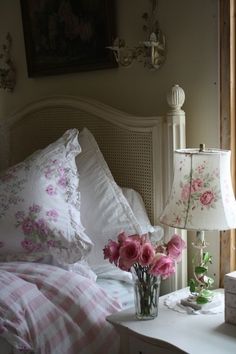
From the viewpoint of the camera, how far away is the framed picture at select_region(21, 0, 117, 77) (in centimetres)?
223

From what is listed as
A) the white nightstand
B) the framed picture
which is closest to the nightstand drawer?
the white nightstand

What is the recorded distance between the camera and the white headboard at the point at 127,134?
1835 mm

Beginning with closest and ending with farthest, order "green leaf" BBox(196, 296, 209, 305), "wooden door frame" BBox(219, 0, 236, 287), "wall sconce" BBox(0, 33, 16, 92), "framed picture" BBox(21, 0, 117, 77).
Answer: "green leaf" BBox(196, 296, 209, 305)
"wooden door frame" BBox(219, 0, 236, 287)
"framed picture" BBox(21, 0, 117, 77)
"wall sconce" BBox(0, 33, 16, 92)

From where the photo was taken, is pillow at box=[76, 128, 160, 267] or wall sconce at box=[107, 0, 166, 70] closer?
pillow at box=[76, 128, 160, 267]

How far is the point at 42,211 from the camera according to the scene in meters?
1.76

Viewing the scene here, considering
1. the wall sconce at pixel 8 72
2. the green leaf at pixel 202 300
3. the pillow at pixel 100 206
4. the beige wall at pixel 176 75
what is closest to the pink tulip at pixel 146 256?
the green leaf at pixel 202 300

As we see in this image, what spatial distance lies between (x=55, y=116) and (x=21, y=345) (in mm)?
1406

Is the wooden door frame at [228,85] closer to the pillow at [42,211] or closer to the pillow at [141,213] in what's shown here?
the pillow at [141,213]

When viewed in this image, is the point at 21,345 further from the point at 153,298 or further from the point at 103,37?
the point at 103,37

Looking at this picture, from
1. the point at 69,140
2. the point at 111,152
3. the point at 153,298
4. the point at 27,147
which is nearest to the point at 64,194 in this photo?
the point at 69,140

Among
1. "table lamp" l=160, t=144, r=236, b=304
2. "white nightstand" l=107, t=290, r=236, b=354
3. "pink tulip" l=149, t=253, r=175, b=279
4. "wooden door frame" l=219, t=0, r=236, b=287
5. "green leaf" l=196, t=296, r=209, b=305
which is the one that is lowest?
"white nightstand" l=107, t=290, r=236, b=354

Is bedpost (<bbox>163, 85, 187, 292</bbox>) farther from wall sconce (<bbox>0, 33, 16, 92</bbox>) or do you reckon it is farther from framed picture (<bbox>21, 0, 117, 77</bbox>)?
wall sconce (<bbox>0, 33, 16, 92</bbox>)

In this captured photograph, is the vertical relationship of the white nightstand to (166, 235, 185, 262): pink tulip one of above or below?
below

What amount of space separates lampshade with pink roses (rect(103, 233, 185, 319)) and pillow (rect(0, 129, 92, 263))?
0.28 m
